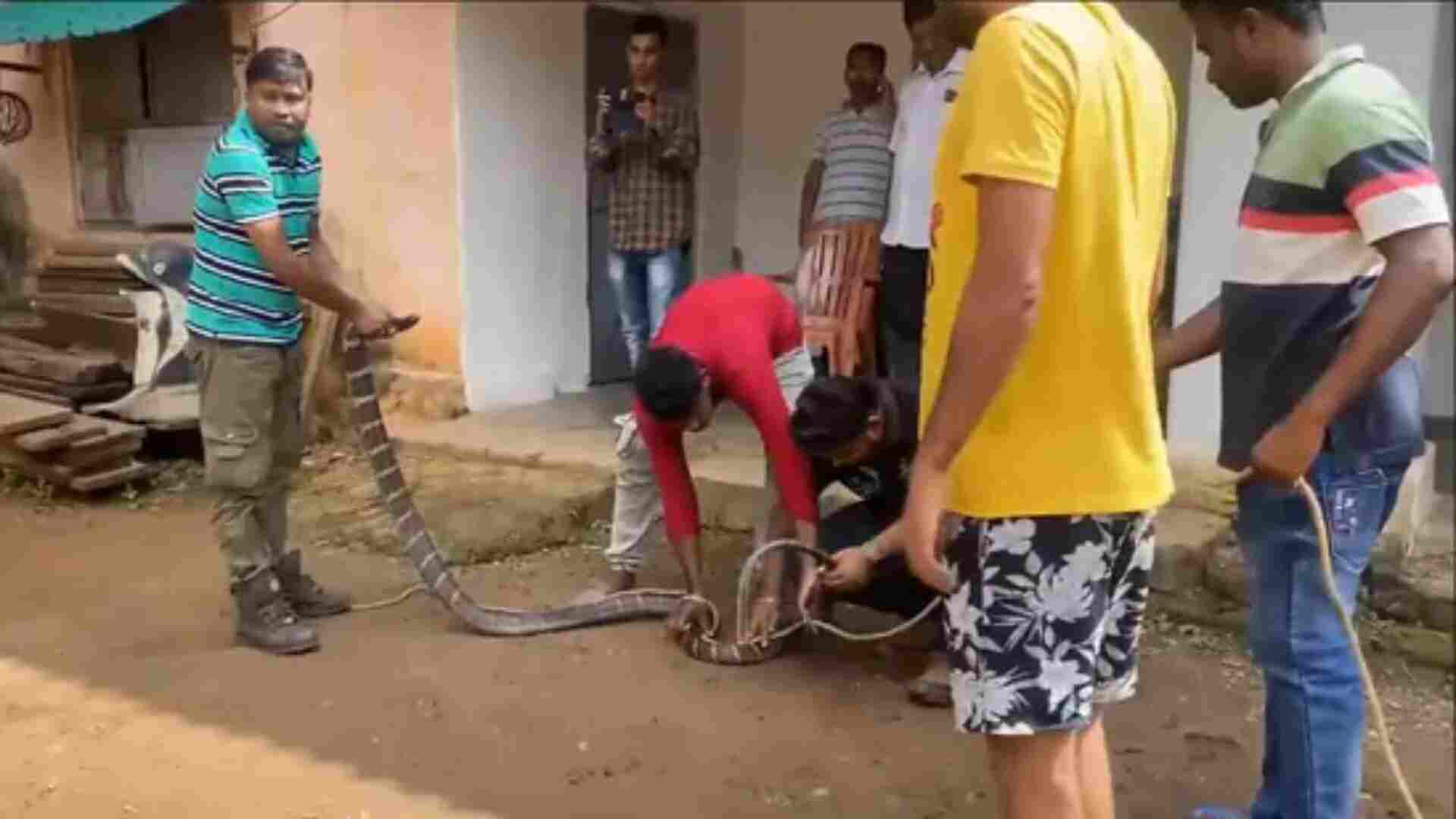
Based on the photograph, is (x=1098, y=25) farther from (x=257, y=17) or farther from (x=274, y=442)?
(x=257, y=17)

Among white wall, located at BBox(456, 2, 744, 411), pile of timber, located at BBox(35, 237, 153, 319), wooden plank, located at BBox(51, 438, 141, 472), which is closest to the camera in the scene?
pile of timber, located at BBox(35, 237, 153, 319)

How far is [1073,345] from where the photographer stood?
169 centimetres

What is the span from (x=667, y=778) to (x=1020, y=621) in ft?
4.05

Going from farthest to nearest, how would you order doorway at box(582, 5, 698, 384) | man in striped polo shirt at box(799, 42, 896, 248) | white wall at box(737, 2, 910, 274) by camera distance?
white wall at box(737, 2, 910, 274) → doorway at box(582, 5, 698, 384) → man in striped polo shirt at box(799, 42, 896, 248)

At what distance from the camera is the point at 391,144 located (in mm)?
5020

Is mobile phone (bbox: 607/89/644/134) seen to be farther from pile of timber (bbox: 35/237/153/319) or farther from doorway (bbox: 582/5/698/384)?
pile of timber (bbox: 35/237/153/319)

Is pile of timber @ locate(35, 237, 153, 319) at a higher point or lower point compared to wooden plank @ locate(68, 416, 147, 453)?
higher

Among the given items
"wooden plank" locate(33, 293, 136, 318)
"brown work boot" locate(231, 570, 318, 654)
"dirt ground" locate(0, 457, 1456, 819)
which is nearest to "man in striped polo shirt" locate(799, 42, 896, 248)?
"dirt ground" locate(0, 457, 1456, 819)

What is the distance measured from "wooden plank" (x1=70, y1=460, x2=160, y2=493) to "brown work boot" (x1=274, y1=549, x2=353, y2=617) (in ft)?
1.33

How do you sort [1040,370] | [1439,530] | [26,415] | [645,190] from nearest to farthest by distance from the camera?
[1040,370]
[26,415]
[1439,530]
[645,190]

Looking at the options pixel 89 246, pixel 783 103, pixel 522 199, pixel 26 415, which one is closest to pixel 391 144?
pixel 522 199

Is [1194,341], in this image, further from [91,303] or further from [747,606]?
[91,303]

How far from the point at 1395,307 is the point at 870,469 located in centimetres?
142

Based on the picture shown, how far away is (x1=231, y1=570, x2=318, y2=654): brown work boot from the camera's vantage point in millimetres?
3365
